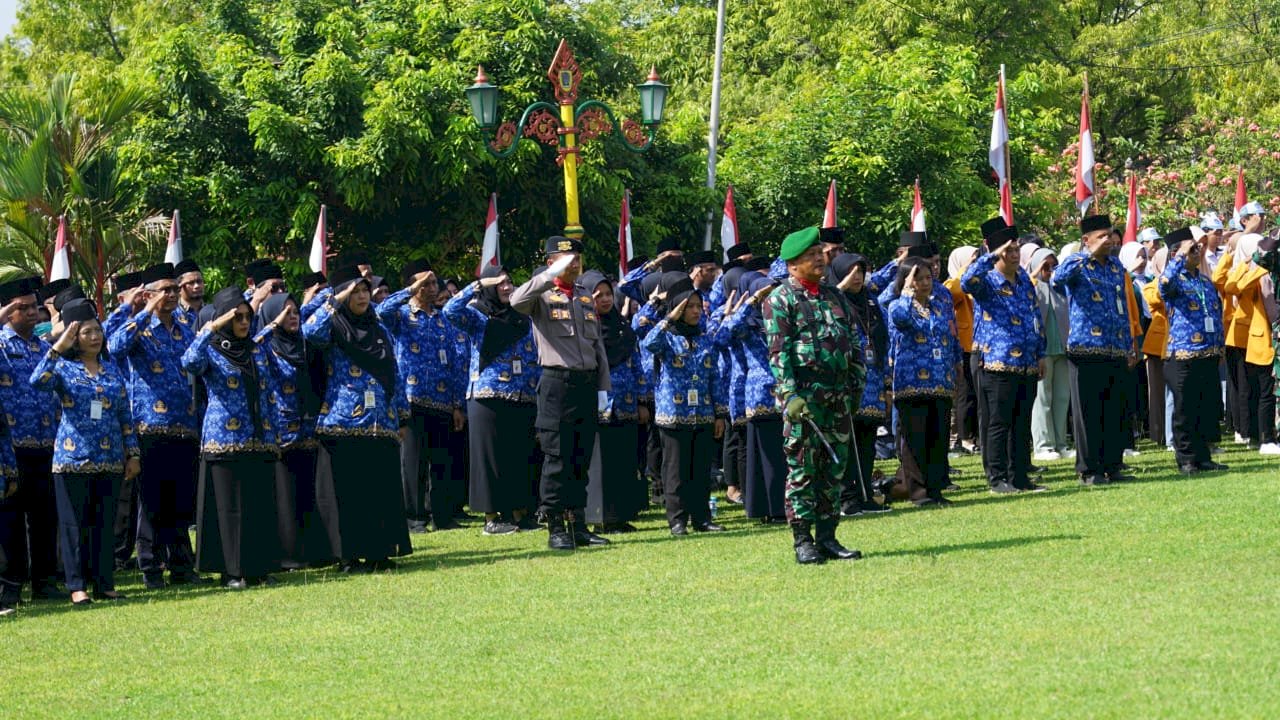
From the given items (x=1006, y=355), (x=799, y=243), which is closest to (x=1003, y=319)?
(x=1006, y=355)

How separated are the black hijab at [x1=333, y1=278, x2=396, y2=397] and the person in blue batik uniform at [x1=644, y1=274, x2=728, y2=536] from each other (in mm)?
2313

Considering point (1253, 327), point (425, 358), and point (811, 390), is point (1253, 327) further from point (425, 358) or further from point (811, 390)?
point (425, 358)

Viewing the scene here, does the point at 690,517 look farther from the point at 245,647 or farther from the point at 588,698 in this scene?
the point at 588,698

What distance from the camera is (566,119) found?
1966 cm

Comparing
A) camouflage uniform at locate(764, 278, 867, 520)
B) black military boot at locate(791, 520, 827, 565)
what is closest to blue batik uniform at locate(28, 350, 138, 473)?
camouflage uniform at locate(764, 278, 867, 520)

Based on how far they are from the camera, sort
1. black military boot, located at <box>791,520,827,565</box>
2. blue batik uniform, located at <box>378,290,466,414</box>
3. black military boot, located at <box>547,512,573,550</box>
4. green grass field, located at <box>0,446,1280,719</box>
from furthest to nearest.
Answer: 1. blue batik uniform, located at <box>378,290,466,414</box>
2. black military boot, located at <box>547,512,573,550</box>
3. black military boot, located at <box>791,520,827,565</box>
4. green grass field, located at <box>0,446,1280,719</box>

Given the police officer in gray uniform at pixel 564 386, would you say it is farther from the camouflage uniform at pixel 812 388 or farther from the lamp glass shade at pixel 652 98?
the lamp glass shade at pixel 652 98

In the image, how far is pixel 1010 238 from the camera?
604 inches

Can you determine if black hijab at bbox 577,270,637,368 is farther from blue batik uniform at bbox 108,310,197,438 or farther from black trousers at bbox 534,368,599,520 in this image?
blue batik uniform at bbox 108,310,197,438

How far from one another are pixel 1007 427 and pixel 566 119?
21.5 ft

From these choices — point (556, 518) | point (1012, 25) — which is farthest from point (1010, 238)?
point (1012, 25)

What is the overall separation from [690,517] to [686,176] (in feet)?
51.3

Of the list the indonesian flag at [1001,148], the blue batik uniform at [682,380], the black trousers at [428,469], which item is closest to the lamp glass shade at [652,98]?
the indonesian flag at [1001,148]

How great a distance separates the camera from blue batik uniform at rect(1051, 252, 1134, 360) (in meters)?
15.3
